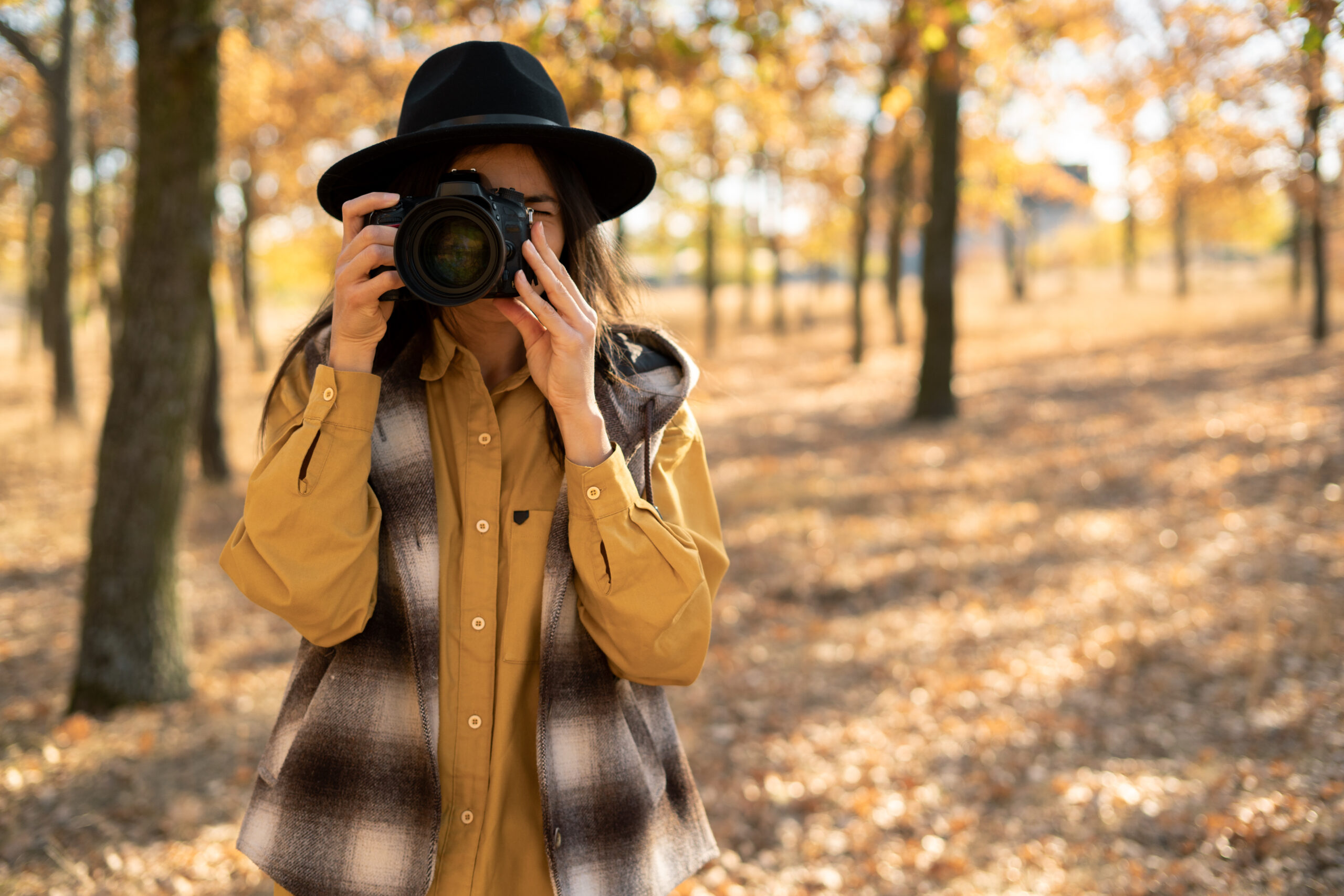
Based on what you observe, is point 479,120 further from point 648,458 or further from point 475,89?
→ point 648,458

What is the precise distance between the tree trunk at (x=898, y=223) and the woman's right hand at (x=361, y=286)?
590 inches

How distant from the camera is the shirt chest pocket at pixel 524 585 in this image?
1357mm

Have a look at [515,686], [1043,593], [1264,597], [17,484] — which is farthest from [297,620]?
[17,484]

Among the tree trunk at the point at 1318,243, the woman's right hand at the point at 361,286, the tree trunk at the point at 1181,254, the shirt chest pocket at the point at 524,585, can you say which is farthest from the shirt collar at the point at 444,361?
the tree trunk at the point at 1181,254

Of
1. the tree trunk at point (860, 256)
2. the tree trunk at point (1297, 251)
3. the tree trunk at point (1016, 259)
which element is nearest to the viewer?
the tree trunk at point (860, 256)

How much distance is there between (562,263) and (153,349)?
2712 mm

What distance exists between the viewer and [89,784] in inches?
125

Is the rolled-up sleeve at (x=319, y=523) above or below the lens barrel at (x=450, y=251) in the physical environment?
below

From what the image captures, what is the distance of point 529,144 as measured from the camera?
144cm

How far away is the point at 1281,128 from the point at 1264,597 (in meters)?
10.5

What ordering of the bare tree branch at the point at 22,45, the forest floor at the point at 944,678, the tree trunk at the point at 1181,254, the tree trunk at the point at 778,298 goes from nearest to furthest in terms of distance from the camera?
the forest floor at the point at 944,678 < the bare tree branch at the point at 22,45 < the tree trunk at the point at 1181,254 < the tree trunk at the point at 778,298

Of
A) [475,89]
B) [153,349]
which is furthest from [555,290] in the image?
[153,349]

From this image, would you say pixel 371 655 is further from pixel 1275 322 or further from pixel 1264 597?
pixel 1275 322

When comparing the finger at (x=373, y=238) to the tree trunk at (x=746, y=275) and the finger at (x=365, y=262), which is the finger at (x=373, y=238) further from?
the tree trunk at (x=746, y=275)
